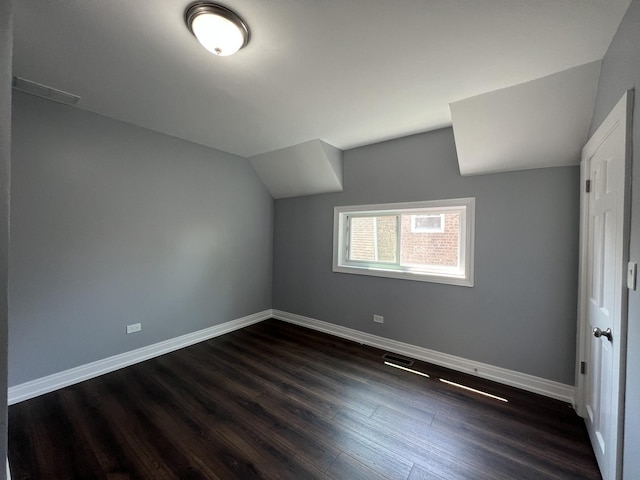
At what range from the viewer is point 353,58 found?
1.63 meters

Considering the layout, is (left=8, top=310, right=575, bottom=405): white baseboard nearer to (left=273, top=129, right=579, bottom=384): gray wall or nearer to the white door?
(left=273, top=129, right=579, bottom=384): gray wall

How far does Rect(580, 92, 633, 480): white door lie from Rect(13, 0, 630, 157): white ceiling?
1.97 feet

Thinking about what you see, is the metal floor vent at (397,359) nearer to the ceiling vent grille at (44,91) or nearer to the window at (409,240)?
the window at (409,240)

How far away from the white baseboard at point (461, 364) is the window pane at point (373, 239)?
→ 1.03 metres

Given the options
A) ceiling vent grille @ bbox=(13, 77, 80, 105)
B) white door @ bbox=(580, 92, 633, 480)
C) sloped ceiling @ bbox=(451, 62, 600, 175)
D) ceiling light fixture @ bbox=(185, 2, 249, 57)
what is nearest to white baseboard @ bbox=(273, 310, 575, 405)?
white door @ bbox=(580, 92, 633, 480)

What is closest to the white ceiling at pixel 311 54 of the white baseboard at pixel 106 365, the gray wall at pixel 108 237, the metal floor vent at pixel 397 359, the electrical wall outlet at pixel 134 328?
the gray wall at pixel 108 237

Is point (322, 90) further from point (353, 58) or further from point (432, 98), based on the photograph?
point (432, 98)

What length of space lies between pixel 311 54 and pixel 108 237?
2598 mm

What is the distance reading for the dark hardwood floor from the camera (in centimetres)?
148

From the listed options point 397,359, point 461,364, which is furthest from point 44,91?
point 461,364

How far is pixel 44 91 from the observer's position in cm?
205

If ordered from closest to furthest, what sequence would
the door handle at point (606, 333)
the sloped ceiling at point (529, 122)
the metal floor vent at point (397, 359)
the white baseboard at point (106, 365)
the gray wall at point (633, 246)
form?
1. the gray wall at point (633, 246)
2. the door handle at point (606, 333)
3. the sloped ceiling at point (529, 122)
4. the white baseboard at point (106, 365)
5. the metal floor vent at point (397, 359)

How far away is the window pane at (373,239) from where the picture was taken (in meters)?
3.24

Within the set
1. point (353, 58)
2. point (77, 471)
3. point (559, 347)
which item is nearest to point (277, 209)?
point (353, 58)
